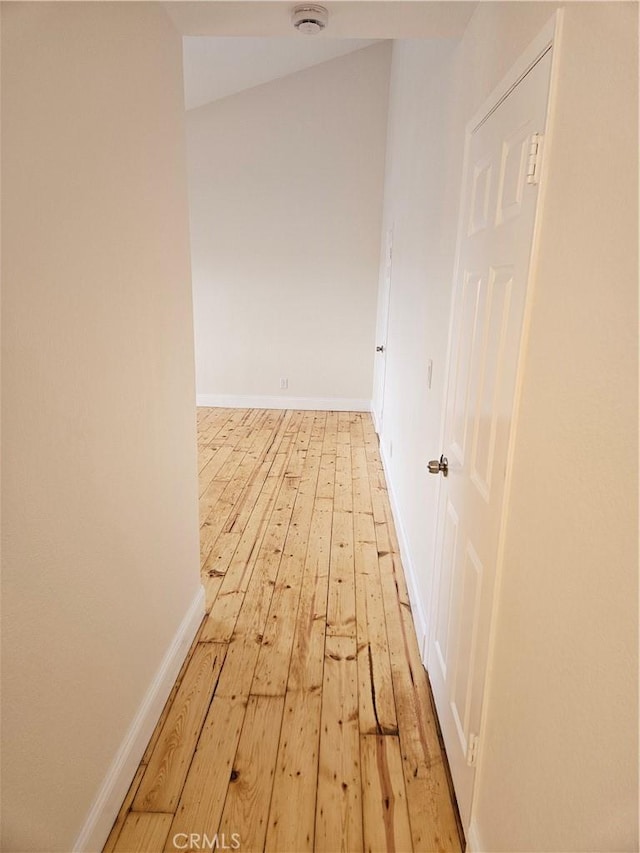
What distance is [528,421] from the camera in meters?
1.21

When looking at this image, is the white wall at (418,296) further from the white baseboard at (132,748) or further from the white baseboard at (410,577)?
the white baseboard at (132,748)

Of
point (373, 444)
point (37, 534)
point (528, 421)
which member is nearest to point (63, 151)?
point (37, 534)

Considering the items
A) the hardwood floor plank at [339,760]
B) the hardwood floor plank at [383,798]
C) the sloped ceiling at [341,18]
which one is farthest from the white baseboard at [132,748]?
the sloped ceiling at [341,18]

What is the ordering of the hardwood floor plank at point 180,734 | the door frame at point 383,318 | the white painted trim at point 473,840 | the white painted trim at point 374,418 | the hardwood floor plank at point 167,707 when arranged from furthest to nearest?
1. the white painted trim at point 374,418
2. the door frame at point 383,318
3. the hardwood floor plank at point 167,707
4. the hardwood floor plank at point 180,734
5. the white painted trim at point 473,840

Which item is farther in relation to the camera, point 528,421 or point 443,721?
point 443,721

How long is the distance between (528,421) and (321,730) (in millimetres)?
1418

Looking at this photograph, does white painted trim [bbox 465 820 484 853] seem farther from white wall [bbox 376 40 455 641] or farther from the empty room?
white wall [bbox 376 40 455 641]

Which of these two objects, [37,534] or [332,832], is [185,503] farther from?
[332,832]

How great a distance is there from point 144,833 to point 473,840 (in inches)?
36.3

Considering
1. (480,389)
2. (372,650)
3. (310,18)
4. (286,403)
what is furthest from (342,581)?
(286,403)

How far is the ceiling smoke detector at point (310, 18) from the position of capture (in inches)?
69.4

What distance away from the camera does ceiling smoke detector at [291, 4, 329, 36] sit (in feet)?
5.78

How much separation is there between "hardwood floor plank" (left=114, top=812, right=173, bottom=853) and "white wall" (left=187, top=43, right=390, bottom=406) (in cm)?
525

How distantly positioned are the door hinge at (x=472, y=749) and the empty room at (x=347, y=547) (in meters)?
0.01
